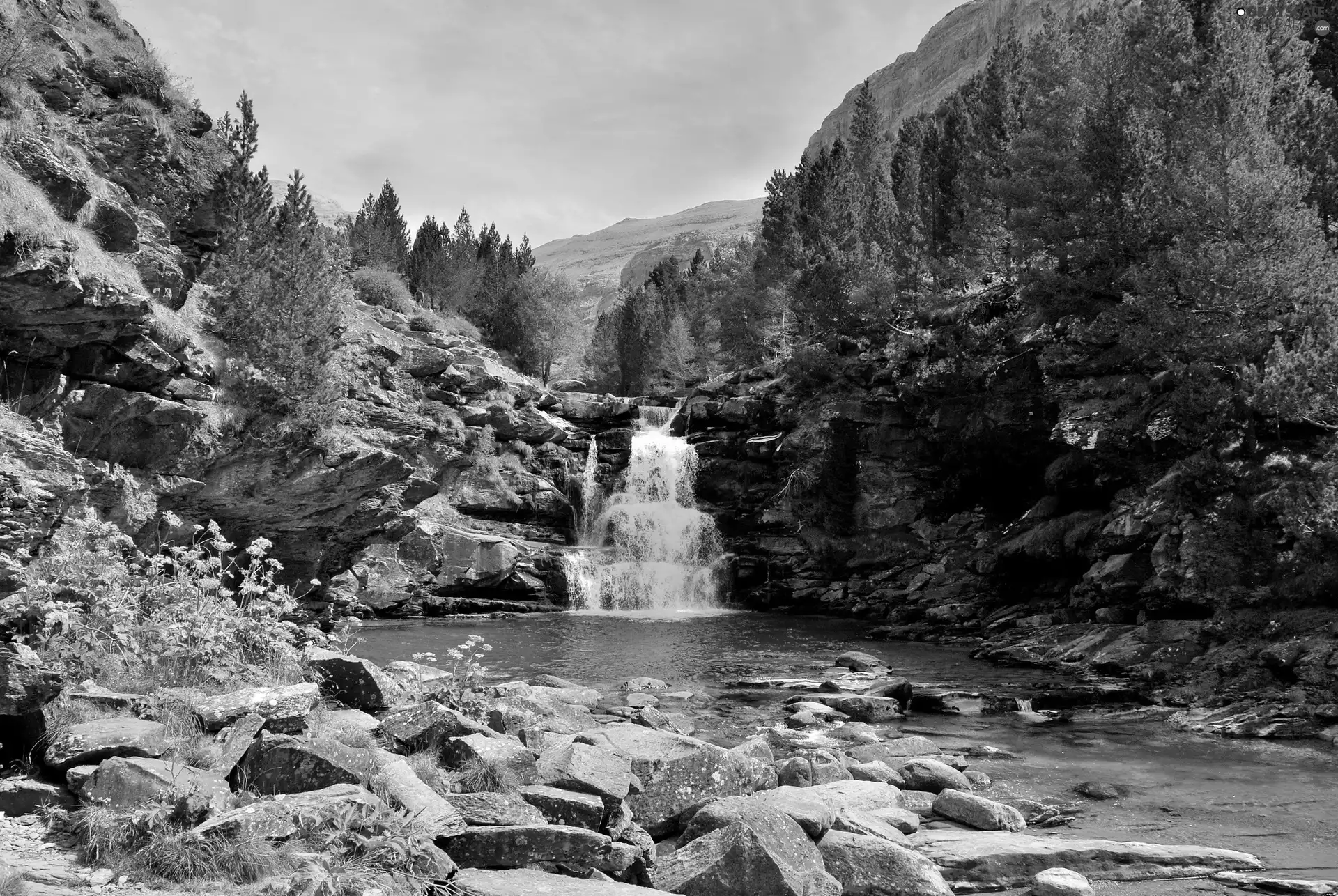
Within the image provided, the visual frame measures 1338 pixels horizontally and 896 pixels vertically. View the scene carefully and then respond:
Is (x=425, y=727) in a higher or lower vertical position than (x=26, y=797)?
higher

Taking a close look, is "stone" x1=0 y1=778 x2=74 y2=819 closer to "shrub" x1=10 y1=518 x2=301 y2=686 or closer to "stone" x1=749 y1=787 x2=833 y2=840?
"shrub" x1=10 y1=518 x2=301 y2=686

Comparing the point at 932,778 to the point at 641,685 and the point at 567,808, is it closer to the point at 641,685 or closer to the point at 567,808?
the point at 567,808

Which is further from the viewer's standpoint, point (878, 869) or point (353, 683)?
point (353, 683)

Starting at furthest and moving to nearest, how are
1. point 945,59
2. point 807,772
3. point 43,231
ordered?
point 945,59, point 43,231, point 807,772

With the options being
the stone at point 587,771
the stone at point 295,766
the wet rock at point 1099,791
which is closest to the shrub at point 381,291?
the stone at point 587,771

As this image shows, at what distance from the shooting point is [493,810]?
639 centimetres

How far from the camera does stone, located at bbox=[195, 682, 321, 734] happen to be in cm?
672

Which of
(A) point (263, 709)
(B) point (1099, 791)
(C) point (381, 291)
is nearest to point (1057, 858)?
(B) point (1099, 791)

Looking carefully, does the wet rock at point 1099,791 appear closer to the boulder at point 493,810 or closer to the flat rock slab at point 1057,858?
the flat rock slab at point 1057,858

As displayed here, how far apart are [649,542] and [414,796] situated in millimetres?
35357

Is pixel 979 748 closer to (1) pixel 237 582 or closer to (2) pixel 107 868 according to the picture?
(2) pixel 107 868

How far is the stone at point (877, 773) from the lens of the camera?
34.9 feet

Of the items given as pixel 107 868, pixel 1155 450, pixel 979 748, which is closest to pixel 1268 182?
pixel 1155 450

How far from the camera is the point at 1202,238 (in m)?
20.8
